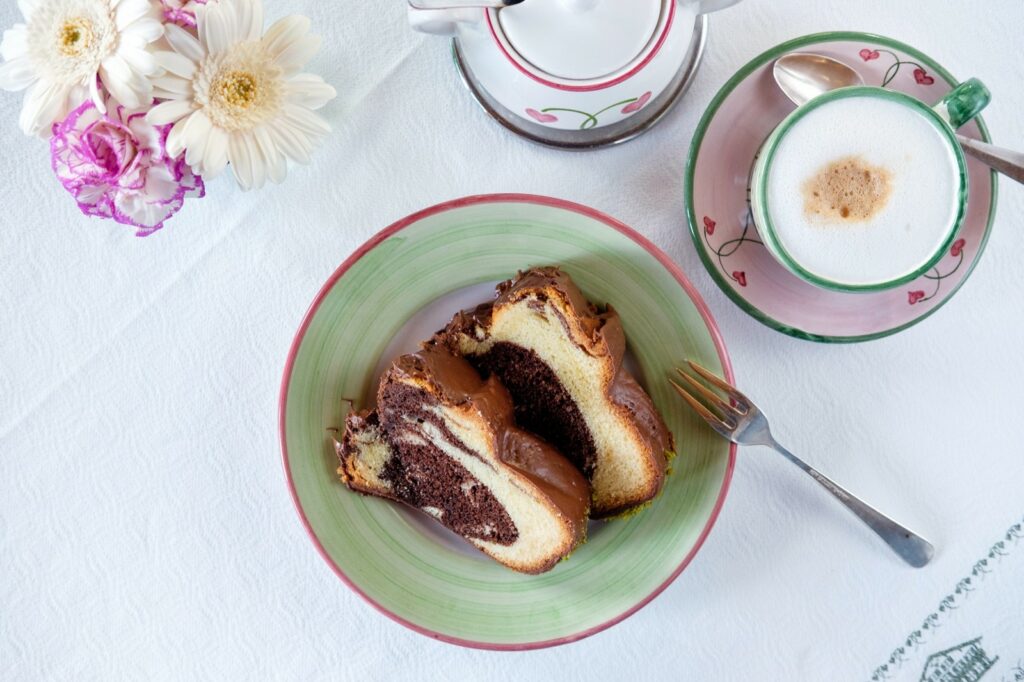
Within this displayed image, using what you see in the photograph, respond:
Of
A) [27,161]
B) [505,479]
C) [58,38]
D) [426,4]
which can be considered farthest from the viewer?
[27,161]

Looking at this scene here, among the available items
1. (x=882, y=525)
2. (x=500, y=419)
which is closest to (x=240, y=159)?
(x=500, y=419)

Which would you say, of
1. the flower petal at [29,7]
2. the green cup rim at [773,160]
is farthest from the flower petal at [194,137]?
the green cup rim at [773,160]

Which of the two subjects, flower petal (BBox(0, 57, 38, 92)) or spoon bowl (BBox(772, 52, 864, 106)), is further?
spoon bowl (BBox(772, 52, 864, 106))

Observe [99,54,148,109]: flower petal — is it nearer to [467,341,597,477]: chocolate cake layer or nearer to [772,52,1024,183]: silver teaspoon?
[467,341,597,477]: chocolate cake layer

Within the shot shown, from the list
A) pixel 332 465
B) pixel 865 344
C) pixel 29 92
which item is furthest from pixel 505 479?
pixel 29 92

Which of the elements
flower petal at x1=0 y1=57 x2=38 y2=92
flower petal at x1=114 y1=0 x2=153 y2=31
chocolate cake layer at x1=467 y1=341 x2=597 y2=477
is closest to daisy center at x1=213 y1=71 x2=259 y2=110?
flower petal at x1=114 y1=0 x2=153 y2=31

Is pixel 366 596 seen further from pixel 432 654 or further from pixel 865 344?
pixel 865 344
